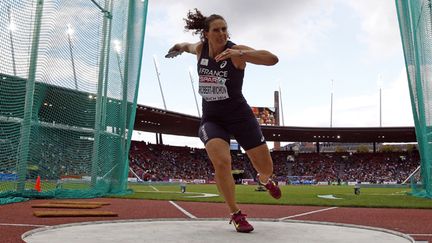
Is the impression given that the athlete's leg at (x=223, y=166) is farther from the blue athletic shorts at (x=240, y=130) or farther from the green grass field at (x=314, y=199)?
the green grass field at (x=314, y=199)

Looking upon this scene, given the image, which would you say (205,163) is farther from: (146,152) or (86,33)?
(86,33)

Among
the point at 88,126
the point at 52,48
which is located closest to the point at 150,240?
the point at 52,48

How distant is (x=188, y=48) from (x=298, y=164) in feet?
169

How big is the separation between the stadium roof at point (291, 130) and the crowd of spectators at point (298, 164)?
2.24 metres

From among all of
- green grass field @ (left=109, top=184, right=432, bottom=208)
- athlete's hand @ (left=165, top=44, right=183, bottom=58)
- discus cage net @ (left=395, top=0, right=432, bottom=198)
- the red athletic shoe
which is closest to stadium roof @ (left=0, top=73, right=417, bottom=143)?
green grass field @ (left=109, top=184, right=432, bottom=208)

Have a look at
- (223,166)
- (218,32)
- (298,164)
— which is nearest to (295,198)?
(223,166)

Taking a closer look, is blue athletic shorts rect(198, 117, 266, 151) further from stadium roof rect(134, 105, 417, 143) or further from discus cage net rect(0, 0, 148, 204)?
→ stadium roof rect(134, 105, 417, 143)

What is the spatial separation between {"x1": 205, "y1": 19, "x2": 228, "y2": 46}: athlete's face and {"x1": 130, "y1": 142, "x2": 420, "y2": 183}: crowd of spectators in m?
38.4

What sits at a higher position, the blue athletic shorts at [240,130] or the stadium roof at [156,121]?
the stadium roof at [156,121]

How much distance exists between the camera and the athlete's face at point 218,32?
402cm

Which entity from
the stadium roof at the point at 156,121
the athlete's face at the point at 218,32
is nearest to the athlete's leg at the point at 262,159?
the athlete's face at the point at 218,32

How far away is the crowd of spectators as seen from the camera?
45.8 m

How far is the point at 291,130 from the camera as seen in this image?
50.1 metres

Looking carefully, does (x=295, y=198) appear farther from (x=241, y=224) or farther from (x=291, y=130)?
(x=291, y=130)
